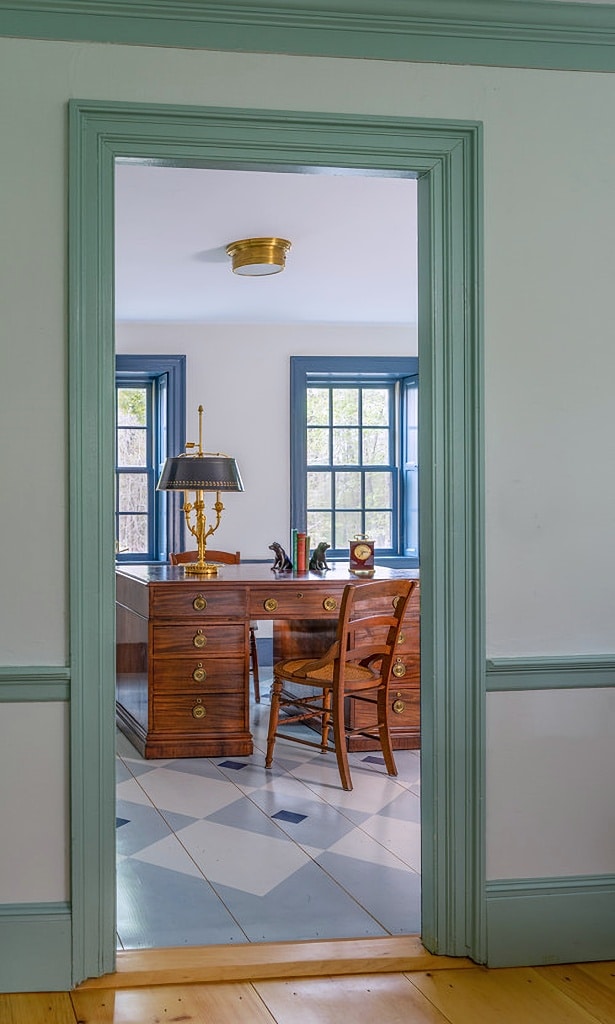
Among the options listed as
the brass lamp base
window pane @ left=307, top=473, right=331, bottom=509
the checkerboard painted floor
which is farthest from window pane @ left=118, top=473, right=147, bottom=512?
the checkerboard painted floor

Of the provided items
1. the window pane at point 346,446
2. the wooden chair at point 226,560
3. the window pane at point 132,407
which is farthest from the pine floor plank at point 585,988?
the window pane at point 132,407

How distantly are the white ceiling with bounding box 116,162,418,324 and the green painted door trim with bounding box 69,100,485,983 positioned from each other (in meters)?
0.59

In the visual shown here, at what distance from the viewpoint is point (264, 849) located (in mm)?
3377

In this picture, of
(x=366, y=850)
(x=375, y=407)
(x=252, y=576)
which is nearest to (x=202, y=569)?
(x=252, y=576)

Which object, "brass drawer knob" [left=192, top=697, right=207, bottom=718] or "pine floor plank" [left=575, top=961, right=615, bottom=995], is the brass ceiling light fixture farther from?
"pine floor plank" [left=575, top=961, right=615, bottom=995]

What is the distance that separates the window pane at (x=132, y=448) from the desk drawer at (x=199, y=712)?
333 cm

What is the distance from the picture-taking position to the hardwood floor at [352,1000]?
2250 mm

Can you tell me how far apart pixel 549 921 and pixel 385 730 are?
1.71m

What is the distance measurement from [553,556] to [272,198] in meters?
2.54

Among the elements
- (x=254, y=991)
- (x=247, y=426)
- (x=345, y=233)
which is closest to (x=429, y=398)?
(x=254, y=991)

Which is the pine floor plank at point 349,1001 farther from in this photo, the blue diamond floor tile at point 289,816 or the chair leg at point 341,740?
the chair leg at point 341,740

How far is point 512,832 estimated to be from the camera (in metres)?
2.59

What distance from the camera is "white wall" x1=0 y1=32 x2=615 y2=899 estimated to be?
2.40 metres

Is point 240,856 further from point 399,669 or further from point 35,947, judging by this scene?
point 399,669
